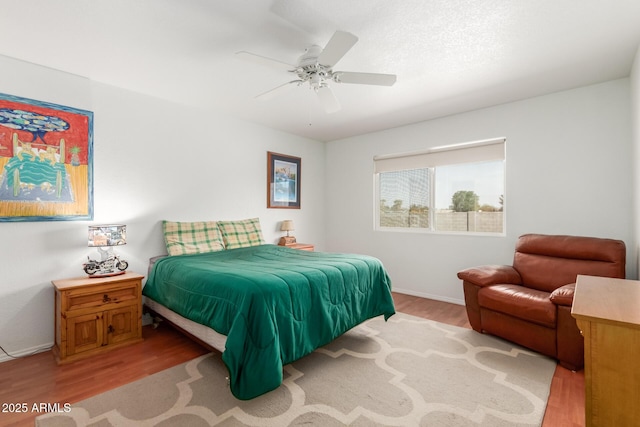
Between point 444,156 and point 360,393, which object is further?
point 444,156

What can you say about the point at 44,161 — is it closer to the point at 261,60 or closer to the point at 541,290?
the point at 261,60

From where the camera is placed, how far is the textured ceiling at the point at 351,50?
1.93 meters

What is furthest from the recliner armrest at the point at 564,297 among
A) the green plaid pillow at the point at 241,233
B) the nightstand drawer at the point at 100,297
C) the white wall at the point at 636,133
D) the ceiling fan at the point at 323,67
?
the nightstand drawer at the point at 100,297

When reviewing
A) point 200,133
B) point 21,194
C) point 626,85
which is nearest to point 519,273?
point 626,85

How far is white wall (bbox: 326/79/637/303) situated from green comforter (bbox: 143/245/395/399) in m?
1.58

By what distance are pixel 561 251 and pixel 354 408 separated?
256 cm

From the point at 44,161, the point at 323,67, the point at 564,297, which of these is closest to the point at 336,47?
the point at 323,67

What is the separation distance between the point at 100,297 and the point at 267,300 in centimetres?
173

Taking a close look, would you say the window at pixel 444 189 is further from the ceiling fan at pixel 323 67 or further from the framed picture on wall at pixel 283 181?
the ceiling fan at pixel 323 67

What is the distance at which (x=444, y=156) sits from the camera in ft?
13.8

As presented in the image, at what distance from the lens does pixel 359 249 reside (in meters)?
5.15

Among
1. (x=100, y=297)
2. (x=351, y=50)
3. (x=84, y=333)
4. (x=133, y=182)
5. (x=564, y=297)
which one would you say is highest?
(x=351, y=50)

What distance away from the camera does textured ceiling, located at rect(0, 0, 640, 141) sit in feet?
6.33

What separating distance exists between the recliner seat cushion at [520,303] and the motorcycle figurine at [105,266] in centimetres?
353
